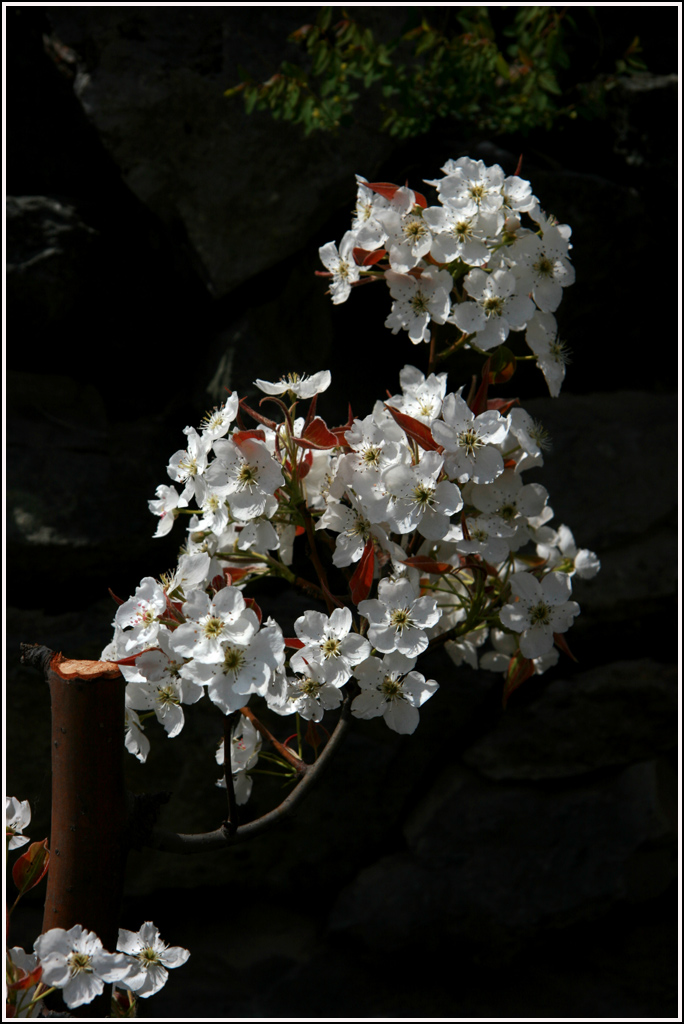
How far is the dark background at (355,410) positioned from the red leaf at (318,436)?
814 mm

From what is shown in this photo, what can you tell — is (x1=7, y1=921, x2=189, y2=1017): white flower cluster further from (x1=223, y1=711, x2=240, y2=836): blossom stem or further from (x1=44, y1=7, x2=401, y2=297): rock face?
(x1=44, y1=7, x2=401, y2=297): rock face

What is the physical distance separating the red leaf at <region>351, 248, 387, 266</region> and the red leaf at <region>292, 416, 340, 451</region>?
0.23 metres

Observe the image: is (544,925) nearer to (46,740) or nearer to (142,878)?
(142,878)

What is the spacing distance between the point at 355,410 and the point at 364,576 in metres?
0.83

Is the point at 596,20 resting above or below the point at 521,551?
above

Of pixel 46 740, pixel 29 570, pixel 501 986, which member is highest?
pixel 29 570

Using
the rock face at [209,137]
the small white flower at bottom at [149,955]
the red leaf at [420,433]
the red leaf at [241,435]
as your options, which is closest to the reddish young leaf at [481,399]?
the red leaf at [420,433]

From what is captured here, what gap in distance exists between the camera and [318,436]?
806 millimetres

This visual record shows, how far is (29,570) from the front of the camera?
5.66 feet

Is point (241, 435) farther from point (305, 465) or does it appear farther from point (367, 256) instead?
point (367, 256)

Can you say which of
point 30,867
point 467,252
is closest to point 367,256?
point 467,252

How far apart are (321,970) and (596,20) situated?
236 cm

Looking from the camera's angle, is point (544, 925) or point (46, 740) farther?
point (544, 925)

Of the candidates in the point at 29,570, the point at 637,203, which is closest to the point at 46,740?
the point at 29,570
